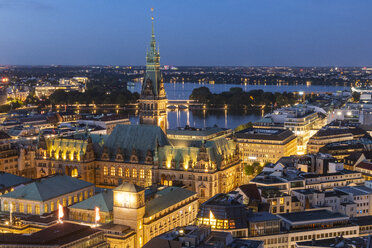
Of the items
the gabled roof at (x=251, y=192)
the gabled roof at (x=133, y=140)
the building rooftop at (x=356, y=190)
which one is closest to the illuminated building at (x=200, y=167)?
the gabled roof at (x=133, y=140)

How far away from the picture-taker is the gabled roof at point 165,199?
6139 cm

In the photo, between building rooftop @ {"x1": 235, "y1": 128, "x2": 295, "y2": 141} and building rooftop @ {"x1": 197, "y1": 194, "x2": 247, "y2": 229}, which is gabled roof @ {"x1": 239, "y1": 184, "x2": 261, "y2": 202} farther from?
building rooftop @ {"x1": 235, "y1": 128, "x2": 295, "y2": 141}

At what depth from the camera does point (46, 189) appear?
67812mm

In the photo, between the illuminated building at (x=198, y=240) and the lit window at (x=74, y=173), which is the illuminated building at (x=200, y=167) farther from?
the illuminated building at (x=198, y=240)

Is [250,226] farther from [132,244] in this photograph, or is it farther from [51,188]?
[51,188]

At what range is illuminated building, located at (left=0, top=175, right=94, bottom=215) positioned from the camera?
2586 inches

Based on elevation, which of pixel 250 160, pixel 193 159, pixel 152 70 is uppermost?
pixel 152 70

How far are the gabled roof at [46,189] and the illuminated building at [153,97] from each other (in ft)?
78.3

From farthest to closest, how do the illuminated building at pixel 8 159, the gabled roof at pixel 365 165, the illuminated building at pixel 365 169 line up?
the illuminated building at pixel 8 159 < the gabled roof at pixel 365 165 < the illuminated building at pixel 365 169

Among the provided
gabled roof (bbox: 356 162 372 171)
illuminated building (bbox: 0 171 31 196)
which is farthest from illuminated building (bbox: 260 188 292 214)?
illuminated building (bbox: 0 171 31 196)

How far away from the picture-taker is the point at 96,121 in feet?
524

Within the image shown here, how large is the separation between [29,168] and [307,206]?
59006mm

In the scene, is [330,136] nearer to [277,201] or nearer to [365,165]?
[365,165]

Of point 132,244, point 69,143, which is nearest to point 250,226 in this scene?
point 132,244
